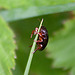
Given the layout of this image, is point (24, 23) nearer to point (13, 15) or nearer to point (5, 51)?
point (13, 15)

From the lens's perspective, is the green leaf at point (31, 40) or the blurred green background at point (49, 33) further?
the green leaf at point (31, 40)

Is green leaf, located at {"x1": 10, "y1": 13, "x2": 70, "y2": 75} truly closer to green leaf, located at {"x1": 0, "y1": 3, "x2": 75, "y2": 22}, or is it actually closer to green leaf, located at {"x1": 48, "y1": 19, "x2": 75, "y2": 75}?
green leaf, located at {"x1": 48, "y1": 19, "x2": 75, "y2": 75}

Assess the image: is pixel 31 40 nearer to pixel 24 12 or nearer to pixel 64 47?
pixel 64 47

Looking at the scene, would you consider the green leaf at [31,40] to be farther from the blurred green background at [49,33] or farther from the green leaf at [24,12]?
the green leaf at [24,12]

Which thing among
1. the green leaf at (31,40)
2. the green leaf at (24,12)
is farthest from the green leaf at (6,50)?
the green leaf at (31,40)

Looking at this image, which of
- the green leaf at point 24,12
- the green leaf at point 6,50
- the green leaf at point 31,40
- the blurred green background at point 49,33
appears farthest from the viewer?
the green leaf at point 31,40

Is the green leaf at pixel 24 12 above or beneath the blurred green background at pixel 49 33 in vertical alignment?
above
